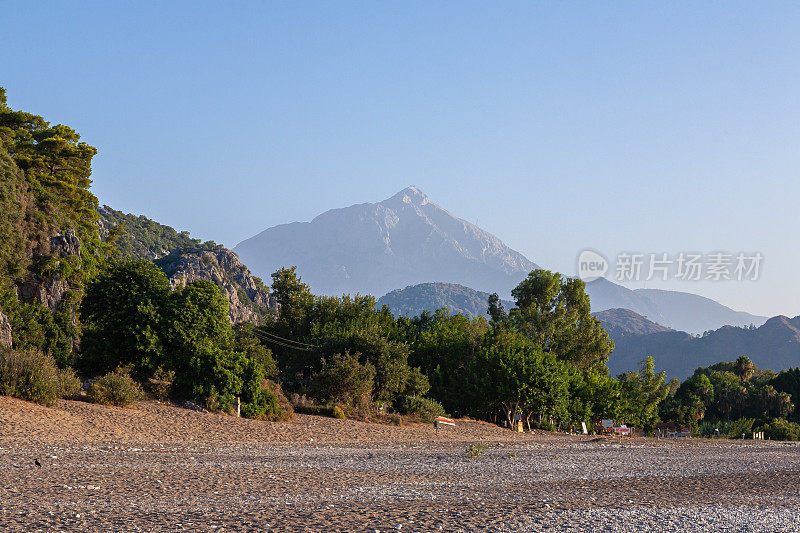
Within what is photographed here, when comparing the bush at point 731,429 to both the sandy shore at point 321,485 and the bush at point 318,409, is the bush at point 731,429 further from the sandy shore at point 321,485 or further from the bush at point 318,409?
the sandy shore at point 321,485

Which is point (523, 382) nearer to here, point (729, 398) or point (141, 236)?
point (729, 398)

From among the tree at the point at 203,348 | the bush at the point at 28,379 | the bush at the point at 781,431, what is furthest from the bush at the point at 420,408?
the bush at the point at 781,431

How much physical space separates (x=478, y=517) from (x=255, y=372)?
25710 millimetres

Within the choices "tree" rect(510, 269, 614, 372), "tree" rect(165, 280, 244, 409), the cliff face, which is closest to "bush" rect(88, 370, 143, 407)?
"tree" rect(165, 280, 244, 409)

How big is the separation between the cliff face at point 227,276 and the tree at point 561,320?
210 feet

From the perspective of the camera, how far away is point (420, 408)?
151ft

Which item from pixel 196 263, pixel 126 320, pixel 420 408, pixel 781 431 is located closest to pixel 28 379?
pixel 126 320

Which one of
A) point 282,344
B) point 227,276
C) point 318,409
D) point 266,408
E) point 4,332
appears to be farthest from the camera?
point 227,276

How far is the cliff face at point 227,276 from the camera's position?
135750 millimetres

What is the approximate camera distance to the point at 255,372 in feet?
116

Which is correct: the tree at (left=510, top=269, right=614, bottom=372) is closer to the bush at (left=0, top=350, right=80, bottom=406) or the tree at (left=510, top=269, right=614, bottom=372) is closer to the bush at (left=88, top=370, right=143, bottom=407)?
the bush at (left=88, top=370, right=143, bottom=407)

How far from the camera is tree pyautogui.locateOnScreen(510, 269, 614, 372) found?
234 feet

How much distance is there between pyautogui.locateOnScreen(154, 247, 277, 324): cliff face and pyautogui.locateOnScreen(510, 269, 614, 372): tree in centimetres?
6402

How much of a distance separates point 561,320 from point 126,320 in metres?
48.6
